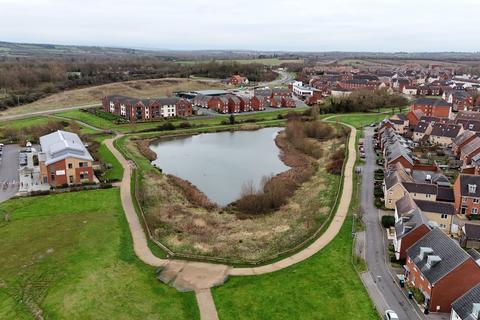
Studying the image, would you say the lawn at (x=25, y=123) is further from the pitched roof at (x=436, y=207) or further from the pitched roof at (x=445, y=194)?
the pitched roof at (x=445, y=194)

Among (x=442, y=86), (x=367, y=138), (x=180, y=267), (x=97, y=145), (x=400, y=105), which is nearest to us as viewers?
(x=180, y=267)

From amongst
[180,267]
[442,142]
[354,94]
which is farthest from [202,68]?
[180,267]

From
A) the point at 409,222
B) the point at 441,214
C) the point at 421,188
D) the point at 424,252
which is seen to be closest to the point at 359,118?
the point at 421,188

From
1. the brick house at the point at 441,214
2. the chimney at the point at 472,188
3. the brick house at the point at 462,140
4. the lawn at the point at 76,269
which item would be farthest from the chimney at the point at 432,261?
the brick house at the point at 462,140

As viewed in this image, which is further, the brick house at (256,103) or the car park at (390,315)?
the brick house at (256,103)

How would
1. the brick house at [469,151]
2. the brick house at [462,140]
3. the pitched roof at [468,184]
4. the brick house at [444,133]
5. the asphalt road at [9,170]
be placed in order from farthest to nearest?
the brick house at [444,133] → the brick house at [462,140] → the brick house at [469,151] → the asphalt road at [9,170] → the pitched roof at [468,184]

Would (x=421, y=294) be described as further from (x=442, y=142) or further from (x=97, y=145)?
(x=97, y=145)
